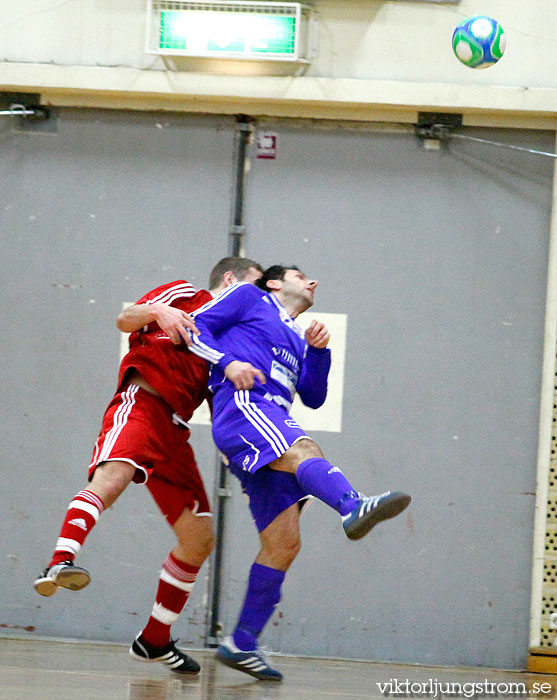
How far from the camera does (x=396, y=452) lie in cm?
606

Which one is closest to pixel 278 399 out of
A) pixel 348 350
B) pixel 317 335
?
pixel 317 335

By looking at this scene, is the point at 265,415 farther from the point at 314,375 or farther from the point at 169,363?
the point at 169,363

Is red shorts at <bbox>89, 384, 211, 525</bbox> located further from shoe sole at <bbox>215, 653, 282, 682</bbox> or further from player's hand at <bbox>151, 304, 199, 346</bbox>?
shoe sole at <bbox>215, 653, 282, 682</bbox>

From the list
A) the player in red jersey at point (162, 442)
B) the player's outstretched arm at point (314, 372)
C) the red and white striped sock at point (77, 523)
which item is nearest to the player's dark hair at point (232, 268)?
the player in red jersey at point (162, 442)

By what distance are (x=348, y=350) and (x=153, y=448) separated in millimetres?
2088

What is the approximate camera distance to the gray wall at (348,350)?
19.7 ft

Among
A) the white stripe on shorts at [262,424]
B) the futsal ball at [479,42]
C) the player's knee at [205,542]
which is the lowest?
the player's knee at [205,542]

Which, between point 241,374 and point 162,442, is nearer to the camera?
point 241,374

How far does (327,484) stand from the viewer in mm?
3908

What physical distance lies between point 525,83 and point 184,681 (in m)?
3.93

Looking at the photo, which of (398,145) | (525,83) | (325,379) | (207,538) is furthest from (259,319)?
(525,83)

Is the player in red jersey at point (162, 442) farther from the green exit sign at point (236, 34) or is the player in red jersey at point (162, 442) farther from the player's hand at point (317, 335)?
the green exit sign at point (236, 34)

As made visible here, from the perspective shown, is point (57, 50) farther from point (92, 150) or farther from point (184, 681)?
point (184, 681)

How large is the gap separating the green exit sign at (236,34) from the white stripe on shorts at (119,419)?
241cm
